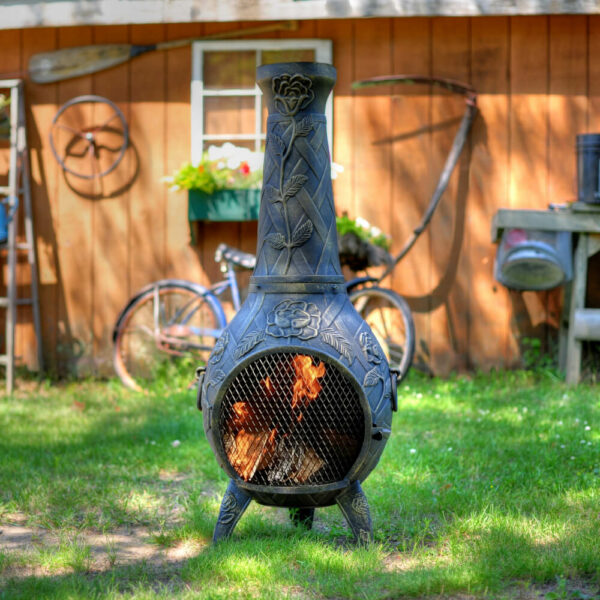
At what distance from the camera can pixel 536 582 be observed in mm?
2697

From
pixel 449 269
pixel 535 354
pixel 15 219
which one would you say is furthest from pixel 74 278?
pixel 535 354

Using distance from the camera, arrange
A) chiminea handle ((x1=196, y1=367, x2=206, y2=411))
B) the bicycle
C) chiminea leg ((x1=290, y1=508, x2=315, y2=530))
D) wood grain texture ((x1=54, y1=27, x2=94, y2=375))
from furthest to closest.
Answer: wood grain texture ((x1=54, y1=27, x2=94, y2=375))
the bicycle
chiminea leg ((x1=290, y1=508, x2=315, y2=530))
chiminea handle ((x1=196, y1=367, x2=206, y2=411))

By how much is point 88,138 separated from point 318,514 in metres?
4.44

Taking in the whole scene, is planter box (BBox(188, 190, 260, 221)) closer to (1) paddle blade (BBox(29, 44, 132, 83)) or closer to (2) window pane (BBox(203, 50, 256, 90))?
(2) window pane (BBox(203, 50, 256, 90))

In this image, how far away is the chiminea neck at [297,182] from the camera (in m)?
3.09

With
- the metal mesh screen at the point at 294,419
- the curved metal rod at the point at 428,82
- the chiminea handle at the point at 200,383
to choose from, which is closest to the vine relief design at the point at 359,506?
the metal mesh screen at the point at 294,419

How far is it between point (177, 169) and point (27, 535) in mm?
4177

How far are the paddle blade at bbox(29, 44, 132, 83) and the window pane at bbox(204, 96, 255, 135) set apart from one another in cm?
82

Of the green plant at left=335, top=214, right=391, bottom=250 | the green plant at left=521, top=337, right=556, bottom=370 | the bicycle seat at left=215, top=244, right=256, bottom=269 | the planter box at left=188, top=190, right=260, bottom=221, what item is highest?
the planter box at left=188, top=190, right=260, bottom=221

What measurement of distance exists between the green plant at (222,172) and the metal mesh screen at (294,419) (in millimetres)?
3802

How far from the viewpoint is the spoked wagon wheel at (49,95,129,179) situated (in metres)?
7.05

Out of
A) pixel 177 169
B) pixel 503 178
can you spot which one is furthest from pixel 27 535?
pixel 503 178

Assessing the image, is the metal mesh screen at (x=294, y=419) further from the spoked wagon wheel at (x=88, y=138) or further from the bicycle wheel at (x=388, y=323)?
the spoked wagon wheel at (x=88, y=138)

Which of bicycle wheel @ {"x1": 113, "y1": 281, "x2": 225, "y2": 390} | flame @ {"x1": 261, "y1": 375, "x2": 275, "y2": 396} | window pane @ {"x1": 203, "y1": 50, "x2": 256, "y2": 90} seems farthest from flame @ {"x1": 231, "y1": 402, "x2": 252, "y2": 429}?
window pane @ {"x1": 203, "y1": 50, "x2": 256, "y2": 90}
